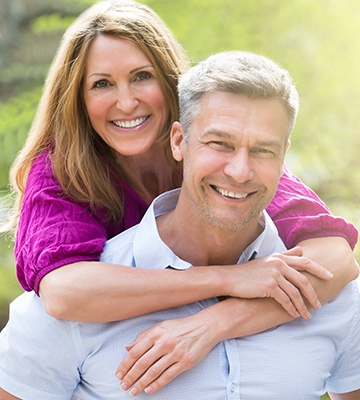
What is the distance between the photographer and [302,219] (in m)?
1.83

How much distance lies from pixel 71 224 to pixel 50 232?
2.2 inches

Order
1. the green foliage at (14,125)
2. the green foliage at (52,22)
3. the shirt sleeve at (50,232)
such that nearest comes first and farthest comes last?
1. the shirt sleeve at (50,232)
2. the green foliage at (14,125)
3. the green foliage at (52,22)

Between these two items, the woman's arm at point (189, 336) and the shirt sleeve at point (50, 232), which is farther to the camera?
the shirt sleeve at point (50, 232)

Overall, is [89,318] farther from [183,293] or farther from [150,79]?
[150,79]

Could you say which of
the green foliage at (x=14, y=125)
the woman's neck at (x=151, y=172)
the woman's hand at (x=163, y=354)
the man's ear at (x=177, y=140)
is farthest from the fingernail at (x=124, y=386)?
the green foliage at (x=14, y=125)

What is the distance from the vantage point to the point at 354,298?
177 cm

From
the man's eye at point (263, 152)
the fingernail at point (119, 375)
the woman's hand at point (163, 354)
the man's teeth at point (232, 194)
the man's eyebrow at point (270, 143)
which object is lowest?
the fingernail at point (119, 375)

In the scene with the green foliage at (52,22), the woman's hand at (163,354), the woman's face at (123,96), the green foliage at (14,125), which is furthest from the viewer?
the green foliage at (52,22)

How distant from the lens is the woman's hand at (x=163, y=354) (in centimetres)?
157

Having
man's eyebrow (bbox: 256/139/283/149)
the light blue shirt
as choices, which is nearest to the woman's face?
the light blue shirt

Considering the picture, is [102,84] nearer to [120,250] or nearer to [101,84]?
[101,84]

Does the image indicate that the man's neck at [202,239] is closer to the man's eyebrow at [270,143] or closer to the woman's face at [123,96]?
the man's eyebrow at [270,143]

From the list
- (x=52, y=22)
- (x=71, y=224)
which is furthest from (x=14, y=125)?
(x=71, y=224)

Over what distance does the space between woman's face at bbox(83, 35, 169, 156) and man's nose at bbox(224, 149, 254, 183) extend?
1.42ft
